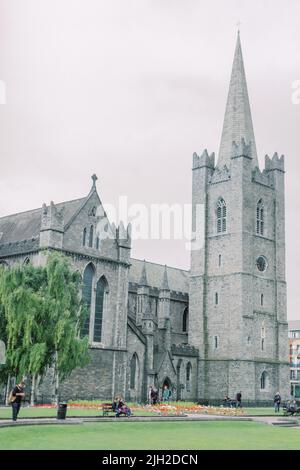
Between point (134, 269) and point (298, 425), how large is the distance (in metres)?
39.4

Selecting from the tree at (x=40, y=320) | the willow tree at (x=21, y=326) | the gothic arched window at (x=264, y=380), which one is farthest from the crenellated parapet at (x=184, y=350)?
the willow tree at (x=21, y=326)

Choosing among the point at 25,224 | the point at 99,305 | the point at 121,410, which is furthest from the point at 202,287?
the point at 121,410

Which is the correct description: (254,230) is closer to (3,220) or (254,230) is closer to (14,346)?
(3,220)

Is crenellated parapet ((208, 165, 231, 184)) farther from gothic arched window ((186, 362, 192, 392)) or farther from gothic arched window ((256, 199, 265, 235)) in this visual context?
gothic arched window ((186, 362, 192, 392))

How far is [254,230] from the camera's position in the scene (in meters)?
68.6

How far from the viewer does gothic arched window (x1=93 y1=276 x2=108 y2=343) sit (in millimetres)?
54281

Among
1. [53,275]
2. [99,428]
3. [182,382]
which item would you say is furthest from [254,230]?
[99,428]

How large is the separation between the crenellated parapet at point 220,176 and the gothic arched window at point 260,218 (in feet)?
14.7

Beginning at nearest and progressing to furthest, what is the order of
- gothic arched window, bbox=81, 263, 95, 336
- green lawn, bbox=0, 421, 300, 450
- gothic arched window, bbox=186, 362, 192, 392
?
green lawn, bbox=0, 421, 300, 450 → gothic arched window, bbox=81, 263, 95, 336 → gothic arched window, bbox=186, 362, 192, 392

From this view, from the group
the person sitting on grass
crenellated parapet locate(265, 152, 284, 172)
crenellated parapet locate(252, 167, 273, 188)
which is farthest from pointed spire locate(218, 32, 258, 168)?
the person sitting on grass

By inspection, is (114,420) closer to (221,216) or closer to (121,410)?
(121,410)

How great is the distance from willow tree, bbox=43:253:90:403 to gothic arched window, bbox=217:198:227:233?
28367mm

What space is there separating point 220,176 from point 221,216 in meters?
4.38

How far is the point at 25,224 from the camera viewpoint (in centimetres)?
5703
